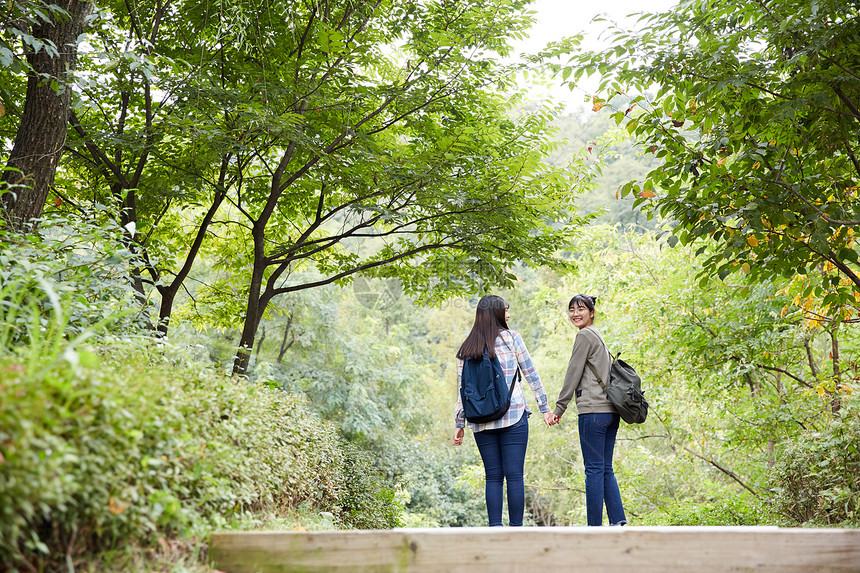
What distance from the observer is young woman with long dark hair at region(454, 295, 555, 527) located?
13.7 feet

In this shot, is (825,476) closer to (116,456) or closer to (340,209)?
(116,456)

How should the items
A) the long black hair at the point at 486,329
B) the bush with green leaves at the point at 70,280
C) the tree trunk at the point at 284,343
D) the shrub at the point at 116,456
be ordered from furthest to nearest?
the tree trunk at the point at 284,343
the long black hair at the point at 486,329
the bush with green leaves at the point at 70,280
the shrub at the point at 116,456

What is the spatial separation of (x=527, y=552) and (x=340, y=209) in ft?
20.1

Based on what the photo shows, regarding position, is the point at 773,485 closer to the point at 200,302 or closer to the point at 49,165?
the point at 49,165

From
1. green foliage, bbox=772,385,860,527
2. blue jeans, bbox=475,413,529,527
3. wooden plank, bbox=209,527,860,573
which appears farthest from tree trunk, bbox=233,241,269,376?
green foliage, bbox=772,385,860,527

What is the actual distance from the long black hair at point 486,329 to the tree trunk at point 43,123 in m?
3.37

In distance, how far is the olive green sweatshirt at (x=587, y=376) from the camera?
13.6ft

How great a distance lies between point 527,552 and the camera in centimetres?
226

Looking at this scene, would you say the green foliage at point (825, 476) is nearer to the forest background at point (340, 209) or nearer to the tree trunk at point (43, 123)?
the forest background at point (340, 209)

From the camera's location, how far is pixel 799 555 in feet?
7.47

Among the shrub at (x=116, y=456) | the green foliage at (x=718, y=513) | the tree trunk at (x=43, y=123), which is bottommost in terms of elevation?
the green foliage at (x=718, y=513)

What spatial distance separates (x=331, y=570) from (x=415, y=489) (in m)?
19.6

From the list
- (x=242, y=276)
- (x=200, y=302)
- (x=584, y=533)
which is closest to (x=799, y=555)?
(x=584, y=533)

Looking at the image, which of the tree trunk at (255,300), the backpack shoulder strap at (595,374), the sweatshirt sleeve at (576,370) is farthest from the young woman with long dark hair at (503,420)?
the tree trunk at (255,300)
